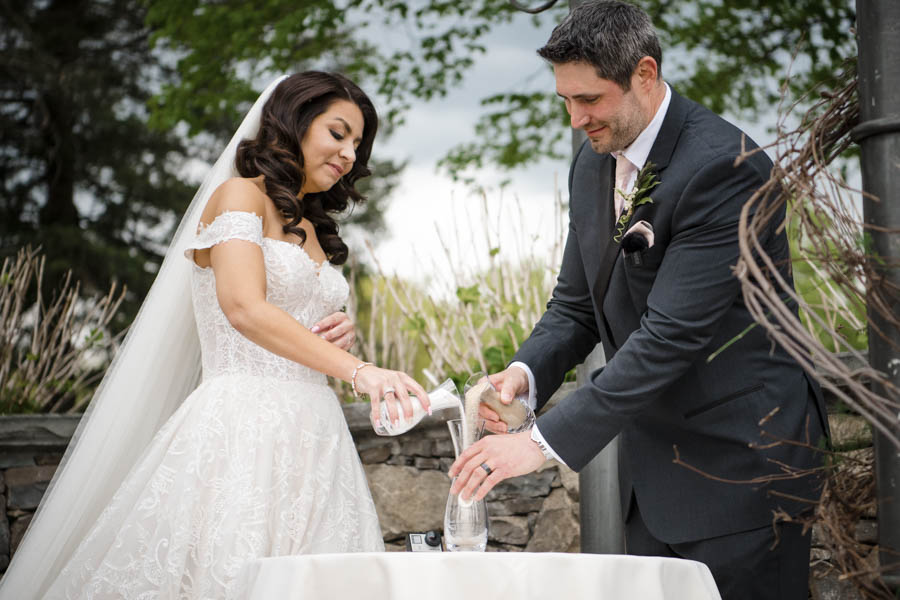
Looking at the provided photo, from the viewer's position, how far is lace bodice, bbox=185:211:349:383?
99.6 inches

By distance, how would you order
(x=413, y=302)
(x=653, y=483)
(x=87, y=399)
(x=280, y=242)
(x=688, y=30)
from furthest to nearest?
(x=688, y=30) < (x=87, y=399) < (x=413, y=302) < (x=280, y=242) < (x=653, y=483)

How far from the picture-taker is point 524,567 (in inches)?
60.6

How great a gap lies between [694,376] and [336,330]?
3.75 feet

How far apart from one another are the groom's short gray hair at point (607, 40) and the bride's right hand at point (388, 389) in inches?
34.7

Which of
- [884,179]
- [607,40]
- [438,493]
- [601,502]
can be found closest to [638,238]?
[607,40]

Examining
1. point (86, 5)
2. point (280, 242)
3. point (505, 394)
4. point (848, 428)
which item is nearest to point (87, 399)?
point (280, 242)

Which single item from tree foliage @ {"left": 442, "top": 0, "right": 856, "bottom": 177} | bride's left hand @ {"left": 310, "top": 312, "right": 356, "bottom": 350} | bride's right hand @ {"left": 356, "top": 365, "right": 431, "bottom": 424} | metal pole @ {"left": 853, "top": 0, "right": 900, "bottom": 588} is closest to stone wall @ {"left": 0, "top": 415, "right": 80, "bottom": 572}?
bride's left hand @ {"left": 310, "top": 312, "right": 356, "bottom": 350}

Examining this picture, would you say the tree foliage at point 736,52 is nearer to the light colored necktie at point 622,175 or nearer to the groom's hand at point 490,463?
the light colored necktie at point 622,175

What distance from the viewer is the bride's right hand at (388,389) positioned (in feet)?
6.94

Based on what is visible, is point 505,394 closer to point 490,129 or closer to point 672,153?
point 672,153

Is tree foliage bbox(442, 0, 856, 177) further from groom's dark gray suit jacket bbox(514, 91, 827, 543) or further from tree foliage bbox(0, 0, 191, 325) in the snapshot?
groom's dark gray suit jacket bbox(514, 91, 827, 543)

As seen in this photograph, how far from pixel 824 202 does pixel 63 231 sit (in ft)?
30.2

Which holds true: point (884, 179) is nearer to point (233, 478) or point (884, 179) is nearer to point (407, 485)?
point (233, 478)

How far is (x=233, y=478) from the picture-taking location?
2.35 metres
